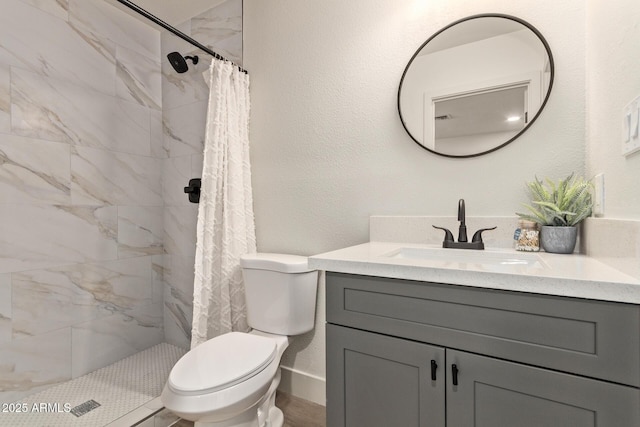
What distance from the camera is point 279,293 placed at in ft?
5.30

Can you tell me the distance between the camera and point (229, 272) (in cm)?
179

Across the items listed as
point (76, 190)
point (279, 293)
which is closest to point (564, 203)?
point (279, 293)

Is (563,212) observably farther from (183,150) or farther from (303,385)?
(183,150)

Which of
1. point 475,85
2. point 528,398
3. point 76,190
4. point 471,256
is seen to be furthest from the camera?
point 76,190

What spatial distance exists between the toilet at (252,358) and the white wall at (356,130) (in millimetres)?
254

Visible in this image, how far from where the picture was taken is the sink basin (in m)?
1.12

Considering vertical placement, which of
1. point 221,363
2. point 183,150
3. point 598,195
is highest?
point 183,150

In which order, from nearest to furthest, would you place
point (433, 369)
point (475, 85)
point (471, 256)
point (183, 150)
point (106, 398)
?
point (433, 369) < point (471, 256) < point (475, 85) < point (106, 398) < point (183, 150)

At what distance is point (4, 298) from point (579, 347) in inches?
98.3

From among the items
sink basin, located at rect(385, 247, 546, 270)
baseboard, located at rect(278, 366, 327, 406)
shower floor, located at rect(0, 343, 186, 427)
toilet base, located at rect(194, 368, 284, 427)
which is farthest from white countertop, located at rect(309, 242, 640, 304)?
shower floor, located at rect(0, 343, 186, 427)

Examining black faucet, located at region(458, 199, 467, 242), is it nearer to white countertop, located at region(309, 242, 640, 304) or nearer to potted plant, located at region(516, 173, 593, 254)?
white countertop, located at region(309, 242, 640, 304)

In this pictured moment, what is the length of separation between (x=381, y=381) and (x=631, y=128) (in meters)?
0.96

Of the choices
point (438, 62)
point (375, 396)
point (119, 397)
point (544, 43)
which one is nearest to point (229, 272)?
point (119, 397)

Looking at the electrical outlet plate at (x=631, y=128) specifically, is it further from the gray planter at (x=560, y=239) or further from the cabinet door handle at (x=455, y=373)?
the cabinet door handle at (x=455, y=373)
